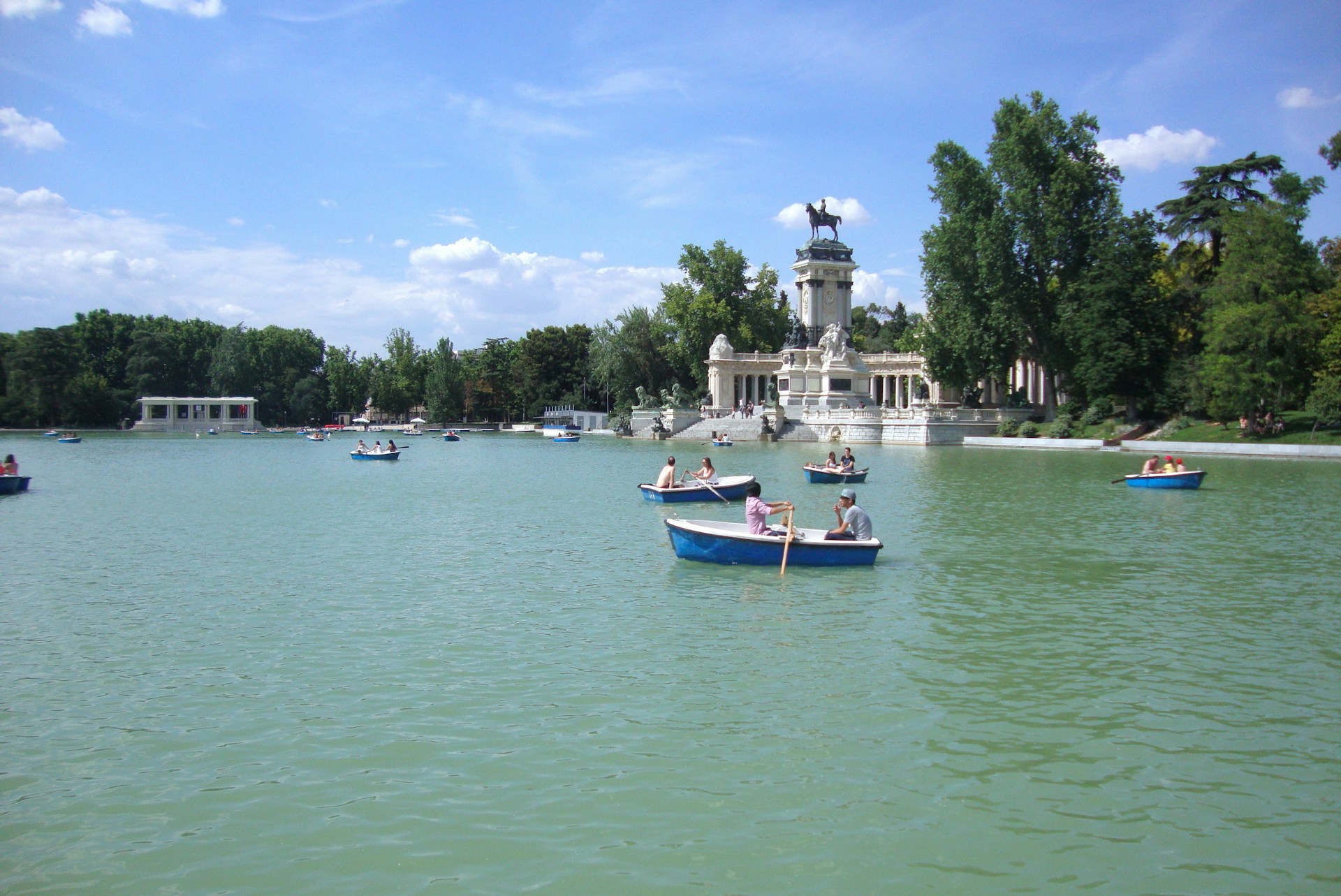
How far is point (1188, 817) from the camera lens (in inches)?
279

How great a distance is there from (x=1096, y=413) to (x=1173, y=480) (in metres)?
28.7

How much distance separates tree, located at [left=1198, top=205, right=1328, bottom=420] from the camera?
44531 millimetres

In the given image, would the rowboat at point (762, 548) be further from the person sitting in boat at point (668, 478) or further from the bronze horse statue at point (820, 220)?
the bronze horse statue at point (820, 220)

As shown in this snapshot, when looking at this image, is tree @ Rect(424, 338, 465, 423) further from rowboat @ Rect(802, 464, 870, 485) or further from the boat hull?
rowboat @ Rect(802, 464, 870, 485)

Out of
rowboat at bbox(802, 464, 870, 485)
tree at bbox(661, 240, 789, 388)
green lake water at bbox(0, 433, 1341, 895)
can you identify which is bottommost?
green lake water at bbox(0, 433, 1341, 895)

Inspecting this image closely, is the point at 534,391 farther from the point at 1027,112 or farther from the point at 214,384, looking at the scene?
the point at 1027,112

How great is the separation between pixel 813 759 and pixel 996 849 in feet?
5.90

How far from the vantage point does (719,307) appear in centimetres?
8475

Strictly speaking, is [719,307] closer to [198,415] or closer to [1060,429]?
[1060,429]

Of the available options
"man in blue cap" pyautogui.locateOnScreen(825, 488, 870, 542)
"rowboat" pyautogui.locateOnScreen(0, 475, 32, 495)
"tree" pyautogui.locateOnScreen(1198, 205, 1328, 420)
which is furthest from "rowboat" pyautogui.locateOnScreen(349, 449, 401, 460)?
"tree" pyautogui.locateOnScreen(1198, 205, 1328, 420)

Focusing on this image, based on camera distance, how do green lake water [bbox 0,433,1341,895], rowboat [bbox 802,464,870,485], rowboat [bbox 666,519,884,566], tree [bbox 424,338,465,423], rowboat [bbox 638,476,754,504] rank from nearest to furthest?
1. green lake water [bbox 0,433,1341,895]
2. rowboat [bbox 666,519,884,566]
3. rowboat [bbox 638,476,754,504]
4. rowboat [bbox 802,464,870,485]
5. tree [bbox 424,338,465,423]

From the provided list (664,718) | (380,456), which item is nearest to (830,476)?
(664,718)

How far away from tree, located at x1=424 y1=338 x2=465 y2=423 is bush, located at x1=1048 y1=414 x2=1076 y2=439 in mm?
70245

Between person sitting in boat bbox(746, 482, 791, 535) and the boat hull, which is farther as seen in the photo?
the boat hull
